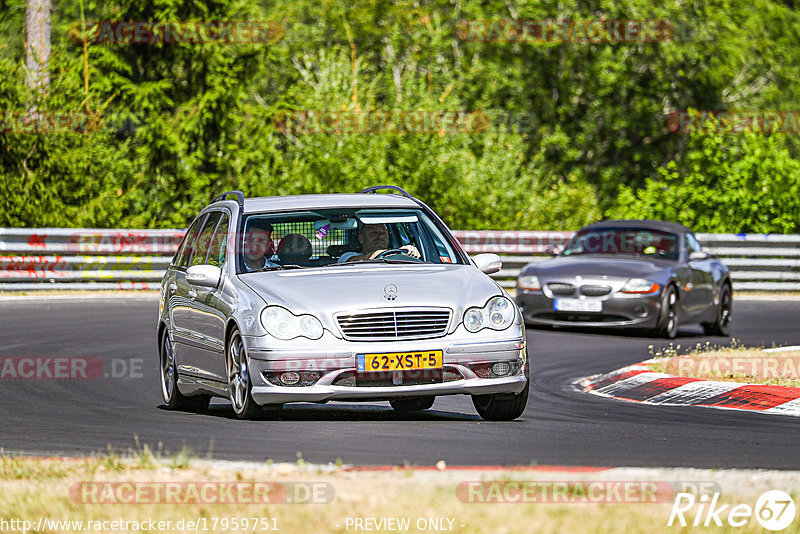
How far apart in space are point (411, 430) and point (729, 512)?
3.70m

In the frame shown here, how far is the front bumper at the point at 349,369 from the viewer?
32.0ft

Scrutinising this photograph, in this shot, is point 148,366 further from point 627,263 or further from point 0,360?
point 627,263

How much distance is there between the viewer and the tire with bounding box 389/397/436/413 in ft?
37.5

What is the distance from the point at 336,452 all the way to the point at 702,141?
2794 centimetres

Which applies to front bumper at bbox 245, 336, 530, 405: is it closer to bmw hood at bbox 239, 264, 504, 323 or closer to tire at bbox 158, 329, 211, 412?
bmw hood at bbox 239, 264, 504, 323

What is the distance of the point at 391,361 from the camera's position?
9.74 meters

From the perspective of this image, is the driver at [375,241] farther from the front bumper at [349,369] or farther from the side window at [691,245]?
the side window at [691,245]

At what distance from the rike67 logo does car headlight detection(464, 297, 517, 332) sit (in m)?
3.58

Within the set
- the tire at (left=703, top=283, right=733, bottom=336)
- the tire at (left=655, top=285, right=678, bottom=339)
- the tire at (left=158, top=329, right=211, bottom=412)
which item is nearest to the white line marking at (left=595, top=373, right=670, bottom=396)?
the tire at (left=158, top=329, right=211, bottom=412)

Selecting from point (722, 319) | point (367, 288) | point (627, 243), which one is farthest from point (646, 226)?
point (367, 288)

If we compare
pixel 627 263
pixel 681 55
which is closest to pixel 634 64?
pixel 681 55

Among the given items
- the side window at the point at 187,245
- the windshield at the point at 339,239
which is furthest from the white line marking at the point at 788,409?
the side window at the point at 187,245

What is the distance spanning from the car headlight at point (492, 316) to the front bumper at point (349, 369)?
122 millimetres

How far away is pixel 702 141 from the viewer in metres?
35.2
